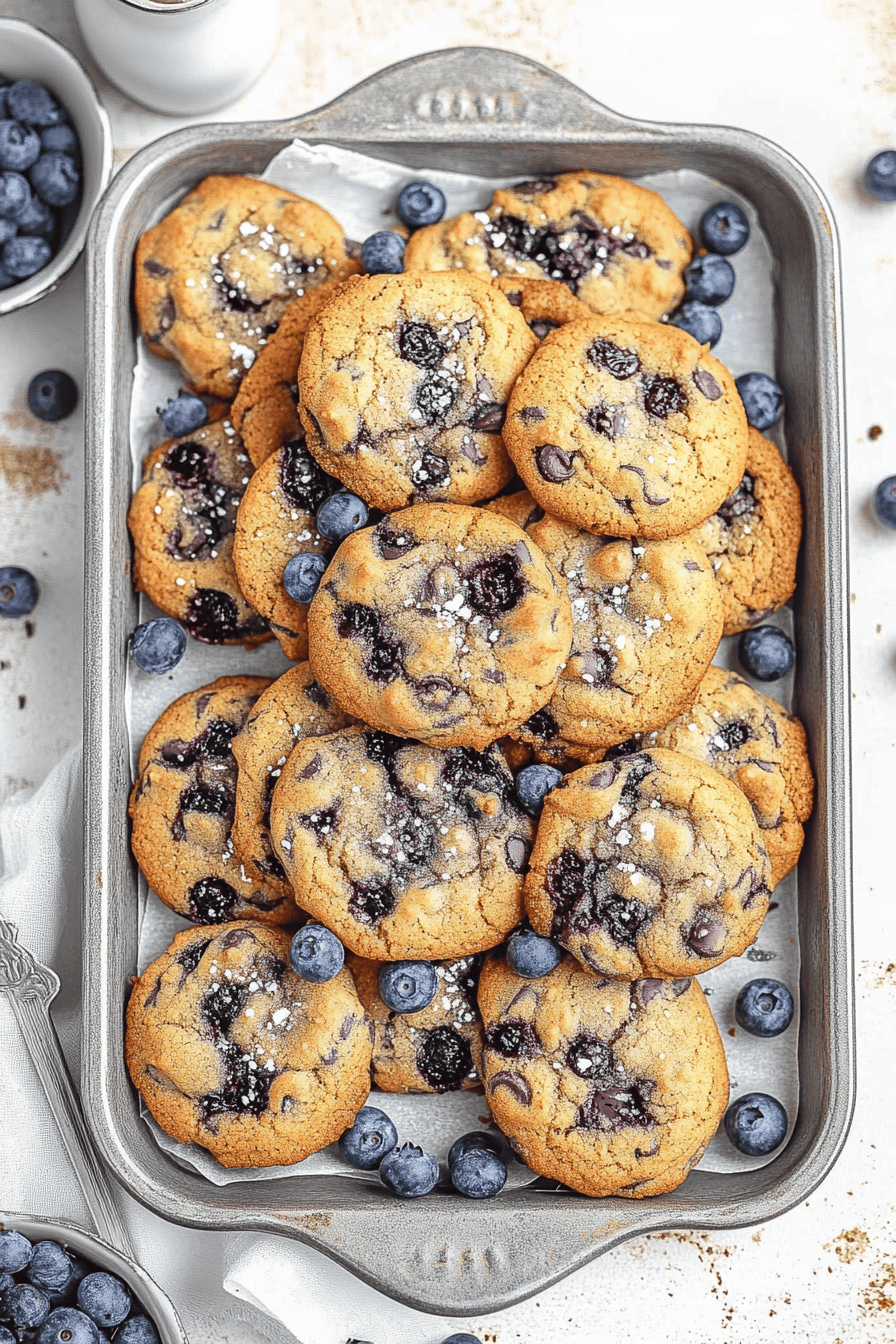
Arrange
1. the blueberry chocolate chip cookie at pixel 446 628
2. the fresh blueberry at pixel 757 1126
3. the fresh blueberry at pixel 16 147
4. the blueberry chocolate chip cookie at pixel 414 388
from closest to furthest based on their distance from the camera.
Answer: the blueberry chocolate chip cookie at pixel 446 628, the blueberry chocolate chip cookie at pixel 414 388, the fresh blueberry at pixel 757 1126, the fresh blueberry at pixel 16 147

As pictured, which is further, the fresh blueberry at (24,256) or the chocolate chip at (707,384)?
the fresh blueberry at (24,256)

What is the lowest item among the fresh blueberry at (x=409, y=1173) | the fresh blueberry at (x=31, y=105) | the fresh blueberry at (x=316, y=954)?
the fresh blueberry at (x=409, y=1173)

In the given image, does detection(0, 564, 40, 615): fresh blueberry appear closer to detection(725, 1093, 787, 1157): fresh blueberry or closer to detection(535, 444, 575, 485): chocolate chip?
detection(535, 444, 575, 485): chocolate chip

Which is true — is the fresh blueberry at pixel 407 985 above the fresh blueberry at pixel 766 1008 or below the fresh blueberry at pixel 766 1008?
above

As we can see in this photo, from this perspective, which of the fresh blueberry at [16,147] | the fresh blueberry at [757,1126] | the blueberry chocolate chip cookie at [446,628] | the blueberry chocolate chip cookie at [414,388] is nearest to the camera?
the blueberry chocolate chip cookie at [446,628]

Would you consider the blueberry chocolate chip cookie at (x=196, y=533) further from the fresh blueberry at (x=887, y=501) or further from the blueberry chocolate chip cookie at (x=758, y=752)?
the fresh blueberry at (x=887, y=501)

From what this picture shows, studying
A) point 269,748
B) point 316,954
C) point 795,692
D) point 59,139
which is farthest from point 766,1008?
point 59,139

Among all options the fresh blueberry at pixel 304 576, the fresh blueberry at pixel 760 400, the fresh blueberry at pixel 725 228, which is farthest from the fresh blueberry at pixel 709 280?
the fresh blueberry at pixel 304 576
